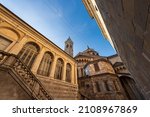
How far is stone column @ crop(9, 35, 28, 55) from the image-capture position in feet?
31.3

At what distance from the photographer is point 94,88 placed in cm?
2002

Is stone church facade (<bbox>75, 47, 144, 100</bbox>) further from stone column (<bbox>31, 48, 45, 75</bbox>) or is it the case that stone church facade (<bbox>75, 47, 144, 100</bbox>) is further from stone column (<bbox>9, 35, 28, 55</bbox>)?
stone column (<bbox>9, 35, 28, 55</bbox>)

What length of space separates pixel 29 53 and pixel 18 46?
1452mm

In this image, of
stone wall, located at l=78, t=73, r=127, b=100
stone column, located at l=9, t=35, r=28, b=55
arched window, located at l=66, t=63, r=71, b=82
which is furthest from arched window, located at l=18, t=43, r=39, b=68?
stone wall, located at l=78, t=73, r=127, b=100

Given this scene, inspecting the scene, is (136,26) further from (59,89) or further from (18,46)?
(59,89)

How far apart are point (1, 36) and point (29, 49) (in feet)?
9.66

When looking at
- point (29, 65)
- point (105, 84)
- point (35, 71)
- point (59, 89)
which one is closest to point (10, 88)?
point (35, 71)

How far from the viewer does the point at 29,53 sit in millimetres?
11391

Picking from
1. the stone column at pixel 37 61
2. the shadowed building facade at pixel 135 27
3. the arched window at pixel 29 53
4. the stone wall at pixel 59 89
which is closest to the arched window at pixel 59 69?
the stone wall at pixel 59 89

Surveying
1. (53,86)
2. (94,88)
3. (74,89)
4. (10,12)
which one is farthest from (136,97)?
(10,12)

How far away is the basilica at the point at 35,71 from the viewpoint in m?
6.02

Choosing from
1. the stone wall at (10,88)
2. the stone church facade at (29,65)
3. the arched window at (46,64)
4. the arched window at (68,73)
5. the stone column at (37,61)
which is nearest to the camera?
the stone wall at (10,88)

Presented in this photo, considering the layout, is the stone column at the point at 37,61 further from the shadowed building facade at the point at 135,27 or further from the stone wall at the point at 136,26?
the stone wall at the point at 136,26

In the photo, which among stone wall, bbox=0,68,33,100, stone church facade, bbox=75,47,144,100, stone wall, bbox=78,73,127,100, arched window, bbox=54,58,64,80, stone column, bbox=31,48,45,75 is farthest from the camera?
stone church facade, bbox=75,47,144,100
